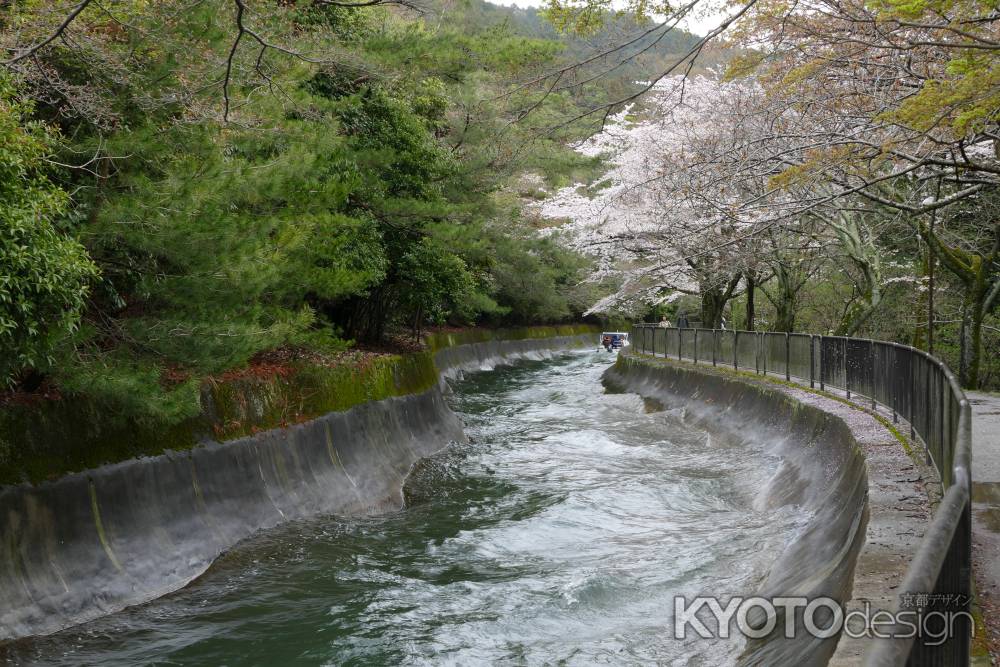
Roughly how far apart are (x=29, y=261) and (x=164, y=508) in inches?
155

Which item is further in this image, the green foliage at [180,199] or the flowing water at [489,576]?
the green foliage at [180,199]

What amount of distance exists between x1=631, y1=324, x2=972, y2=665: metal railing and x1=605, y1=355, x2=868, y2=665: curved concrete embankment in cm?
83

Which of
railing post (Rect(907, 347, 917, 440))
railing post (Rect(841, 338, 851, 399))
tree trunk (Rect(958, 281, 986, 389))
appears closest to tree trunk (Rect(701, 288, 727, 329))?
tree trunk (Rect(958, 281, 986, 389))

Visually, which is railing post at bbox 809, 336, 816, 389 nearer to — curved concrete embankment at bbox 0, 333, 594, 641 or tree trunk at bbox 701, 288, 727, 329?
curved concrete embankment at bbox 0, 333, 594, 641

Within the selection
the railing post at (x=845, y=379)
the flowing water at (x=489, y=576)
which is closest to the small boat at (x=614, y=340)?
the flowing water at (x=489, y=576)

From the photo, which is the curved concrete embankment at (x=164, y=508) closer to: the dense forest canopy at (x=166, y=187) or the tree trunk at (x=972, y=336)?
the dense forest canopy at (x=166, y=187)

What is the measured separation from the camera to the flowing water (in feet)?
24.4

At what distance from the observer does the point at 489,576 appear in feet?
31.2

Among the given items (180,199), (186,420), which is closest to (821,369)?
(186,420)

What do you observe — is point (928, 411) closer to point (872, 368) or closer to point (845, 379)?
point (872, 368)

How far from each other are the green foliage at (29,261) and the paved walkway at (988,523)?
22.3 feet

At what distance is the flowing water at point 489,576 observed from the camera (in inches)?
293

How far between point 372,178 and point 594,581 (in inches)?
414

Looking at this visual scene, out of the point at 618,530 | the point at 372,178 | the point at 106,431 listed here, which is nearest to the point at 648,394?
the point at 372,178
